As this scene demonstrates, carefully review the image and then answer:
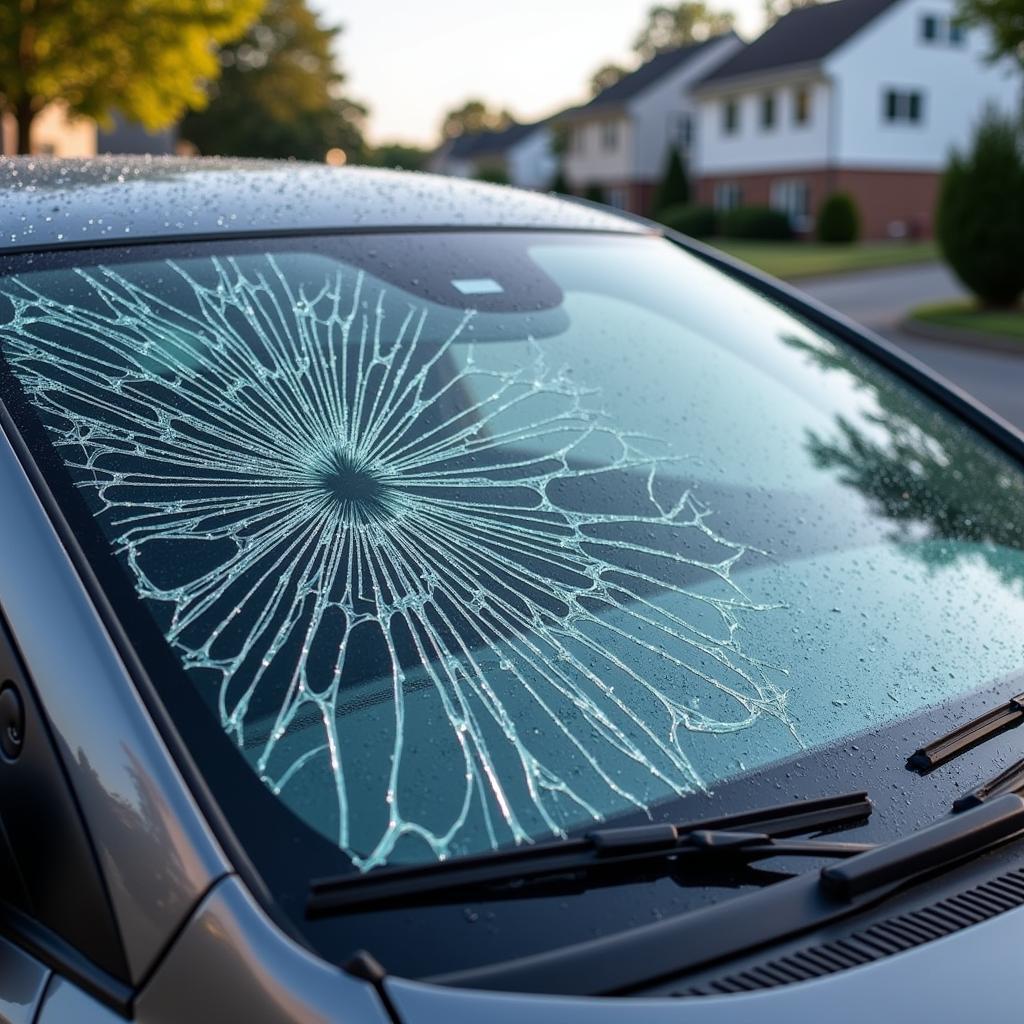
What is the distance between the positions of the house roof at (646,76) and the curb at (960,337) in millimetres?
38862

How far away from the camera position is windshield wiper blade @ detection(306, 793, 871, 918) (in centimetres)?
109

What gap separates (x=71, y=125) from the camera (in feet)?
70.4

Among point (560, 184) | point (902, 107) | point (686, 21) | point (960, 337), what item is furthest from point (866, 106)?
point (686, 21)

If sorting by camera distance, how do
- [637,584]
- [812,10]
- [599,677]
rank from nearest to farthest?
[599,677] < [637,584] < [812,10]

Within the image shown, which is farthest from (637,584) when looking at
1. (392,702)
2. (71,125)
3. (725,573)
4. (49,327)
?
(71,125)

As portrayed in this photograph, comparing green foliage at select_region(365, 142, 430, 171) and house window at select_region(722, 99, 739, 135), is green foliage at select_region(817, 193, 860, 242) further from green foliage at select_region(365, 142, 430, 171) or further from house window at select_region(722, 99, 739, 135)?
green foliage at select_region(365, 142, 430, 171)

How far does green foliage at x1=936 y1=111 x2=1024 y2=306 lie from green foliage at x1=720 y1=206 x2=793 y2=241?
831 inches

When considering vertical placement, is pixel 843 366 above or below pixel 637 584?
above

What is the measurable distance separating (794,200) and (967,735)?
4223 cm

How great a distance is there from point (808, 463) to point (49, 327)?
111 cm

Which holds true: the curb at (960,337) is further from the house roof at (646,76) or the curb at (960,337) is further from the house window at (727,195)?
the house roof at (646,76)

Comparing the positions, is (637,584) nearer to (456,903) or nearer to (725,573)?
(725,573)

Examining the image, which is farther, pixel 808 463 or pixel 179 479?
pixel 808 463

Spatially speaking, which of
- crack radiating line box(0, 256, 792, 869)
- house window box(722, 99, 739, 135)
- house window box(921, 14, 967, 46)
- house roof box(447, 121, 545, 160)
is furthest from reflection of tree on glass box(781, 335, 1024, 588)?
house roof box(447, 121, 545, 160)
